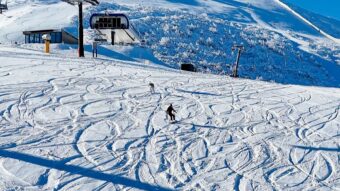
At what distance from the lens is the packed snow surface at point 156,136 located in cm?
980

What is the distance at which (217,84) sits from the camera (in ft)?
72.9

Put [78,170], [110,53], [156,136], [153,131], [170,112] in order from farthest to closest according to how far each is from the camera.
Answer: [110,53] → [170,112] → [153,131] → [156,136] → [78,170]

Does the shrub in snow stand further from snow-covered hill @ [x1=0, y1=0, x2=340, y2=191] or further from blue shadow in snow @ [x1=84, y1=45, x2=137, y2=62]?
snow-covered hill @ [x1=0, y1=0, x2=340, y2=191]

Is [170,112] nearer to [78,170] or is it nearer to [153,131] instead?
[153,131]

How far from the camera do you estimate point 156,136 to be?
12.5m

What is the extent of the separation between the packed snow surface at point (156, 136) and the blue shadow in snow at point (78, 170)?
2 cm

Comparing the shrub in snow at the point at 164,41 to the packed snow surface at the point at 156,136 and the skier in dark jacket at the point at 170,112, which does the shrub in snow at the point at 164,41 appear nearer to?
the packed snow surface at the point at 156,136

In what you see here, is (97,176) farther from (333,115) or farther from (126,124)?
(333,115)

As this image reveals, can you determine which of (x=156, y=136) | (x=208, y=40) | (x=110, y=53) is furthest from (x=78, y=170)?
(x=208, y=40)

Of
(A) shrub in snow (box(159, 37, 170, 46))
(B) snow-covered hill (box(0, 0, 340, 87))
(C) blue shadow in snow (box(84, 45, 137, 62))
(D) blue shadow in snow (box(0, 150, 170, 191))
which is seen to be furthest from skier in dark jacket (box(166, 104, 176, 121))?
(A) shrub in snow (box(159, 37, 170, 46))

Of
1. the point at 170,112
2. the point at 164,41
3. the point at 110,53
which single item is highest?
the point at 170,112

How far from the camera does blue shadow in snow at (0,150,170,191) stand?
30.7 ft

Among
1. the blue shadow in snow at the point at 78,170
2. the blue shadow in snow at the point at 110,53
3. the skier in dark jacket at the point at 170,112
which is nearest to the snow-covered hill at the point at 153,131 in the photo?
the blue shadow in snow at the point at 78,170

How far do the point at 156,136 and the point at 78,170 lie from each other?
10.5ft
